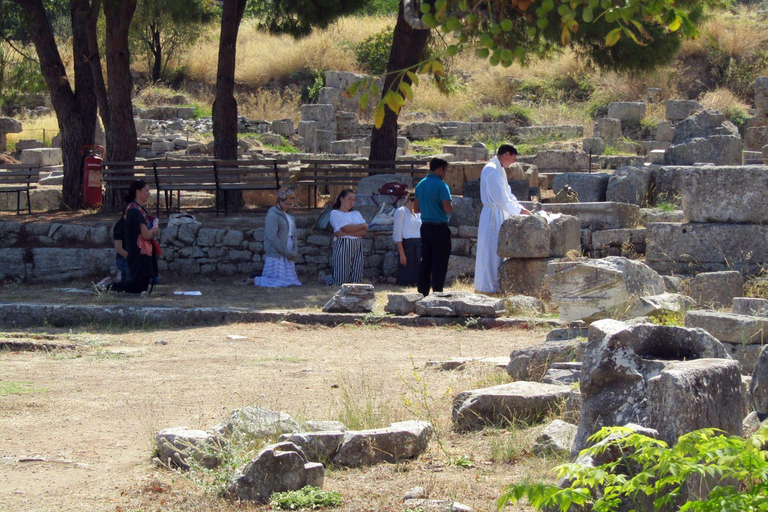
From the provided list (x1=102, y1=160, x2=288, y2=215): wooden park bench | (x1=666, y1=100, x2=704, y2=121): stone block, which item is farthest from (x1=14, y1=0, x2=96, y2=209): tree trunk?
(x1=666, y1=100, x2=704, y2=121): stone block

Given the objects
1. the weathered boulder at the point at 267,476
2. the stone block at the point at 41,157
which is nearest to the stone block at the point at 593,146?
the stone block at the point at 41,157

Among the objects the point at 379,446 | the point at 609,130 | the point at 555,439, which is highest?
the point at 609,130

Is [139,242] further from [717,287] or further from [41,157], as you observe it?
[41,157]

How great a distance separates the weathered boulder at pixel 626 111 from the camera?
2619 centimetres

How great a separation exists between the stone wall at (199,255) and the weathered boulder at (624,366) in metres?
8.79

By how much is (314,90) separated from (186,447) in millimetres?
28308

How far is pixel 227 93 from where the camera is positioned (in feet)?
51.3

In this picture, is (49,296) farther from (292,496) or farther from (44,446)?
(292,496)

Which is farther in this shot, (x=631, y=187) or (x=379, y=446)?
(x=631, y=187)

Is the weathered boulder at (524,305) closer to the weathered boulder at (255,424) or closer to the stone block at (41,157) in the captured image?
the weathered boulder at (255,424)

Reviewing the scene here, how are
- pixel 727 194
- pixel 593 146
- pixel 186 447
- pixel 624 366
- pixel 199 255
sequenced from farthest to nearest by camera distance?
pixel 593 146
pixel 199 255
pixel 727 194
pixel 186 447
pixel 624 366

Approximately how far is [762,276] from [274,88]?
86.9ft

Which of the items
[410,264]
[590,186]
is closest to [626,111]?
[590,186]

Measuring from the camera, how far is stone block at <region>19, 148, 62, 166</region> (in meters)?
25.5
